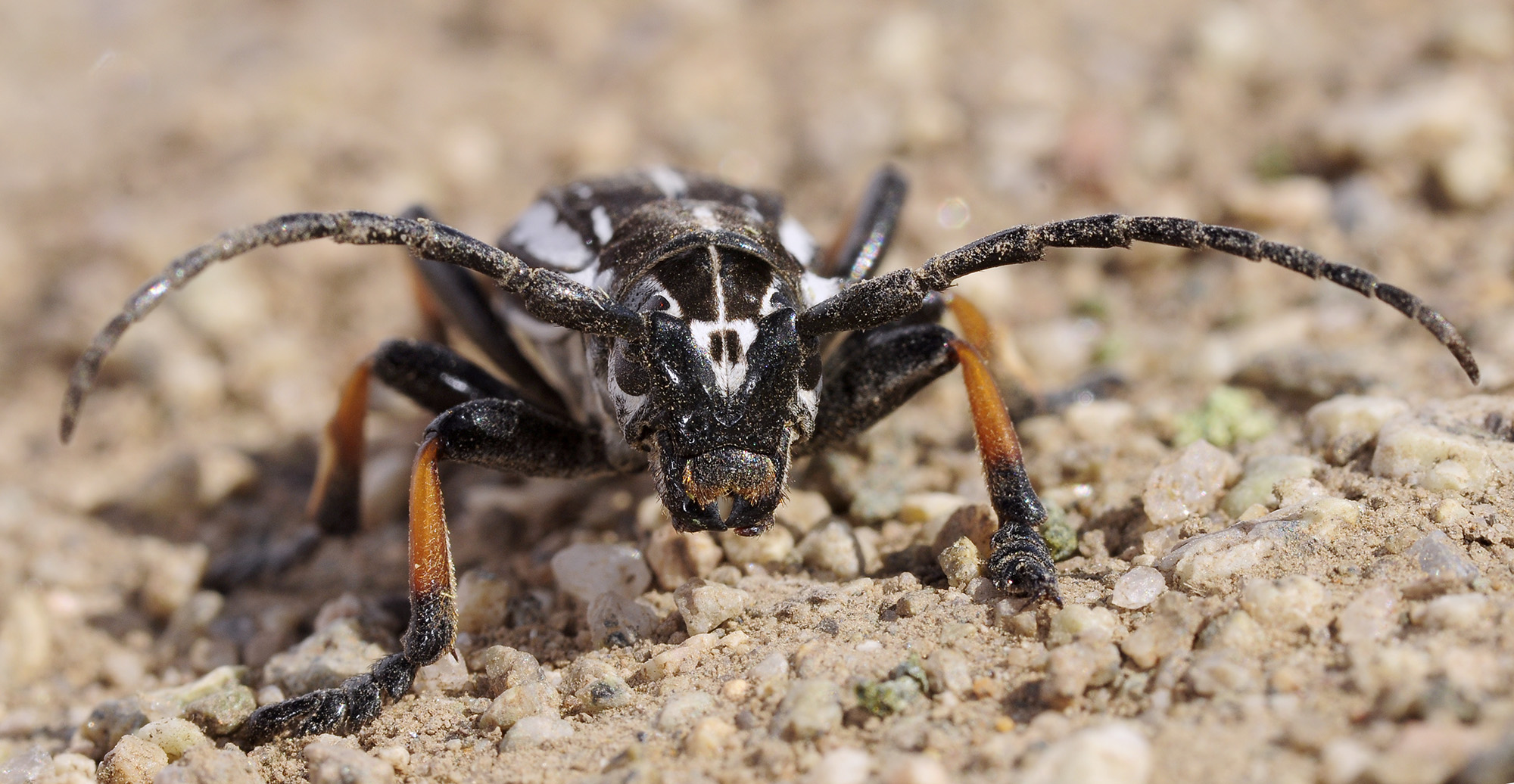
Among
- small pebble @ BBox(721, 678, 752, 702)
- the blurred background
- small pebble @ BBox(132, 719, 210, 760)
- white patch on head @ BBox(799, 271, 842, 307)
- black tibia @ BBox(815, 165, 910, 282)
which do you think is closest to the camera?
small pebble @ BBox(721, 678, 752, 702)

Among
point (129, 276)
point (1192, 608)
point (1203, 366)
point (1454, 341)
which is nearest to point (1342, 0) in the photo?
point (1203, 366)

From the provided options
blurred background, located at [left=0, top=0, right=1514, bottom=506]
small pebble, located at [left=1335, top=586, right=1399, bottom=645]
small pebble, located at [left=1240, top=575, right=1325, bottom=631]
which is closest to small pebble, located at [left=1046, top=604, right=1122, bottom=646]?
small pebble, located at [left=1240, top=575, right=1325, bottom=631]

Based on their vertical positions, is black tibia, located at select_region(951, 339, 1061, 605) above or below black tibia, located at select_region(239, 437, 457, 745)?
above

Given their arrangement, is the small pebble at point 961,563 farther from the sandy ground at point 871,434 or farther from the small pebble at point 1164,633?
the small pebble at point 1164,633

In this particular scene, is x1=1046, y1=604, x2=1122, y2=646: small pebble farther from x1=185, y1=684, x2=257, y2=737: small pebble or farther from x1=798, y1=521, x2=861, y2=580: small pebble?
x1=185, y1=684, x2=257, y2=737: small pebble

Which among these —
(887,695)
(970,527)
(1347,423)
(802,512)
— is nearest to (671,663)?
(887,695)

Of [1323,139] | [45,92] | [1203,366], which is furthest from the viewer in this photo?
[45,92]

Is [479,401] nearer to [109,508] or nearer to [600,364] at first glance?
[600,364]
